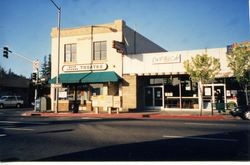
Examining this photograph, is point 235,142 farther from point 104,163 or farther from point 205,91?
point 205,91

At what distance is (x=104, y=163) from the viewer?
6.61 meters

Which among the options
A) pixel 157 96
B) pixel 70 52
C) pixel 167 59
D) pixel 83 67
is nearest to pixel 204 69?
pixel 167 59

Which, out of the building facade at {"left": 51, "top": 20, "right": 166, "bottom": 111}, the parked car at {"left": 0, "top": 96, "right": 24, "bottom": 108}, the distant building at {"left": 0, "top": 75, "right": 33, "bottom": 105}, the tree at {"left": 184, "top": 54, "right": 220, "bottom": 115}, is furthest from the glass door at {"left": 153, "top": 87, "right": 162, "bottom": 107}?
the distant building at {"left": 0, "top": 75, "right": 33, "bottom": 105}

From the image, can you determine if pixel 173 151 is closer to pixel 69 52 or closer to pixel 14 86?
pixel 69 52

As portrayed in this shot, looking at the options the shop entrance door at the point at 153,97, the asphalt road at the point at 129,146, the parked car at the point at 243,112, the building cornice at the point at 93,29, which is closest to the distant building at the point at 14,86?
the building cornice at the point at 93,29

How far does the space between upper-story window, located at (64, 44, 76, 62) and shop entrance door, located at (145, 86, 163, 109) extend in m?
7.84

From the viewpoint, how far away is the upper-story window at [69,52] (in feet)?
96.2

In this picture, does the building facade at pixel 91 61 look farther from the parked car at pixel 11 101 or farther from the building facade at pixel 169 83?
the parked car at pixel 11 101

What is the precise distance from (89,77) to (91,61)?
188 cm

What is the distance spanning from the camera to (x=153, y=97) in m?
27.3

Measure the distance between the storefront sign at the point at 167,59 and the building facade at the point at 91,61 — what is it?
3.12m

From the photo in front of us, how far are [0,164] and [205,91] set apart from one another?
758 inches

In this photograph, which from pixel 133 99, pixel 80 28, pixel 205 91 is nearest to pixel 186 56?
pixel 205 91

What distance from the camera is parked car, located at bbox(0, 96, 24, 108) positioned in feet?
128
